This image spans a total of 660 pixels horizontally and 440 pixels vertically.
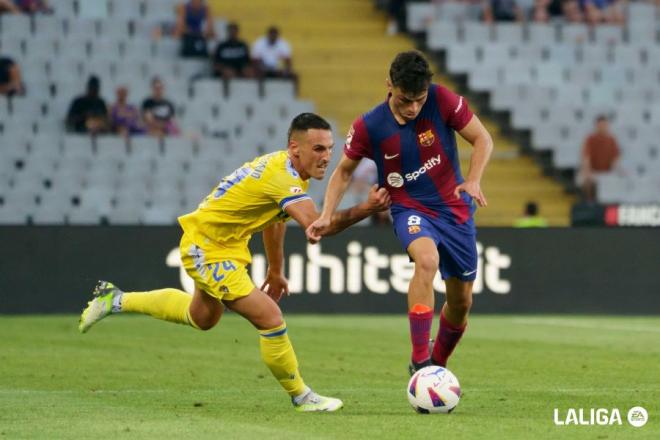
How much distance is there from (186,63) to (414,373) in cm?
1468

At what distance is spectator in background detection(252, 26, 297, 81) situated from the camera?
23.5 meters

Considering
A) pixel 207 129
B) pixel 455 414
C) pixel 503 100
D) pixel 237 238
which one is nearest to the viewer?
pixel 455 414

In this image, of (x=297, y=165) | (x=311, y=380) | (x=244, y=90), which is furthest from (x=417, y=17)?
(x=297, y=165)

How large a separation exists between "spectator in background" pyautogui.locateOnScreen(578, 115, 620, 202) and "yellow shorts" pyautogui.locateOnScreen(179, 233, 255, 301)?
14.5m

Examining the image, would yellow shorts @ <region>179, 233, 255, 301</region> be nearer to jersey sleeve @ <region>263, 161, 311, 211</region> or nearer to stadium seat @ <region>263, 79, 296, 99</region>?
jersey sleeve @ <region>263, 161, 311, 211</region>

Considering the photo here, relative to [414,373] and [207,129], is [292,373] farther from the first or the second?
[207,129]

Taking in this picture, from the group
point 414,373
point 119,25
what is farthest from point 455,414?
point 119,25

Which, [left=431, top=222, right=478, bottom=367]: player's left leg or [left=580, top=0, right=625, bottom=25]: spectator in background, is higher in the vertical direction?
[left=580, top=0, right=625, bottom=25]: spectator in background

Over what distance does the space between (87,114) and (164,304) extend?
453 inches

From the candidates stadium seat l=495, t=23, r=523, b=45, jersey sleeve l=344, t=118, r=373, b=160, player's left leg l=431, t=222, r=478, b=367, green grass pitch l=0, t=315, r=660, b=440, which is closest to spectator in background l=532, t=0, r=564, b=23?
stadium seat l=495, t=23, r=523, b=45

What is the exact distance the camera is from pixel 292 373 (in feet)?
30.0

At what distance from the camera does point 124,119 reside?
21.5m

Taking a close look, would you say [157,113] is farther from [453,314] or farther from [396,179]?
[396,179]

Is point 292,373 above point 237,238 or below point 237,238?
below
